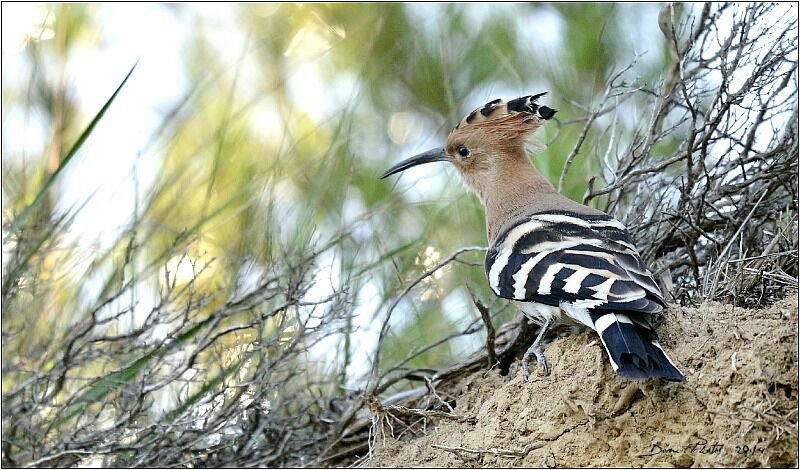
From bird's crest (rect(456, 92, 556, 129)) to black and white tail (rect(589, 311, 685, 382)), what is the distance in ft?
3.15

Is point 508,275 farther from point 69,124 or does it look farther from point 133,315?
point 69,124

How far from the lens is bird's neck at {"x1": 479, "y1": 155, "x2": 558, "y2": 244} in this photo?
3.03 metres

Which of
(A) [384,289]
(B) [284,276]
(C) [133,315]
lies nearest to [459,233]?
(A) [384,289]

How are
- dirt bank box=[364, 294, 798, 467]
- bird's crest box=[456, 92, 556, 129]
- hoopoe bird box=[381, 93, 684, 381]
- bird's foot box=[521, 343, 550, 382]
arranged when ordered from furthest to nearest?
bird's crest box=[456, 92, 556, 129]
bird's foot box=[521, 343, 550, 382]
hoopoe bird box=[381, 93, 684, 381]
dirt bank box=[364, 294, 798, 467]

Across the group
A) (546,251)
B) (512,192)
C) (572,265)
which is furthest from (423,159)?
(572,265)

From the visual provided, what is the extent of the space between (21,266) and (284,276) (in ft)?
2.47

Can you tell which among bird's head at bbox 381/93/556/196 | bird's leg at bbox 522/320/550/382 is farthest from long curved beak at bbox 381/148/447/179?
bird's leg at bbox 522/320/550/382

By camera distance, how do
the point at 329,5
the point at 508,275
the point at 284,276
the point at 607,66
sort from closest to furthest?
1. the point at 508,275
2. the point at 284,276
3. the point at 607,66
4. the point at 329,5

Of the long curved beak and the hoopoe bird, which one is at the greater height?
the long curved beak

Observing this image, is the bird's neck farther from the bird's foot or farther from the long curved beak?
the bird's foot

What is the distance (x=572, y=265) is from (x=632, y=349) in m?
0.35

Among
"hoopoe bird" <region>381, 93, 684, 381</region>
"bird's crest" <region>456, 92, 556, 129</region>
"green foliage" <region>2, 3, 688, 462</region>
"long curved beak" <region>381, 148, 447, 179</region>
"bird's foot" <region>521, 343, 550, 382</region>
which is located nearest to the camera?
"hoopoe bird" <region>381, 93, 684, 381</region>

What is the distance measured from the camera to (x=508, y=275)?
2.62m

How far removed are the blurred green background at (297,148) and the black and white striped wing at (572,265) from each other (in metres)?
0.54
